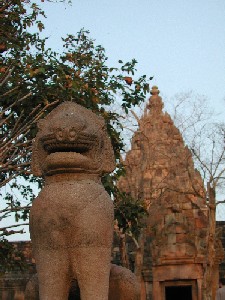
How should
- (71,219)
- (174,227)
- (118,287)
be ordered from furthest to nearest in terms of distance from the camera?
(174,227) → (118,287) → (71,219)

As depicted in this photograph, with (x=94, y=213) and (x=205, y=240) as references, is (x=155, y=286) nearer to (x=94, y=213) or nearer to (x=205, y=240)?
(x=205, y=240)

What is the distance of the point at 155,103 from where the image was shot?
65.1 ft

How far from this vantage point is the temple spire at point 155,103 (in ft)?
64.5

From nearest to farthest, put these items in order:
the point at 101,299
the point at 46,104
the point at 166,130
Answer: the point at 101,299
the point at 46,104
the point at 166,130

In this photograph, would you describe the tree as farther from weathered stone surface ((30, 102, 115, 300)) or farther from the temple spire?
the temple spire

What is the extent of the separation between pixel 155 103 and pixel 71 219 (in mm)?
16273

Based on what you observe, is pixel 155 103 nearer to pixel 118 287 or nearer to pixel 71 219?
pixel 118 287

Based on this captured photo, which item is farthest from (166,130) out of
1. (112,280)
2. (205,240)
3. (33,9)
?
(112,280)

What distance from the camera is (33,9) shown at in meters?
9.36

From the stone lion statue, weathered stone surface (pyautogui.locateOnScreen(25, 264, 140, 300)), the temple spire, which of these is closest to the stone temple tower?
the temple spire

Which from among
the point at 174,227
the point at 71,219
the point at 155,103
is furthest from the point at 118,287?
the point at 155,103

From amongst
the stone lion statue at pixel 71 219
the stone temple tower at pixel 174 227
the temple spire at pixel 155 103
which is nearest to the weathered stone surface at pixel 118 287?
the stone lion statue at pixel 71 219

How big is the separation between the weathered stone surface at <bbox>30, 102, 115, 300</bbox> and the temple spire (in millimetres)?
15725

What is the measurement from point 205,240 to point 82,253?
11.9 m
